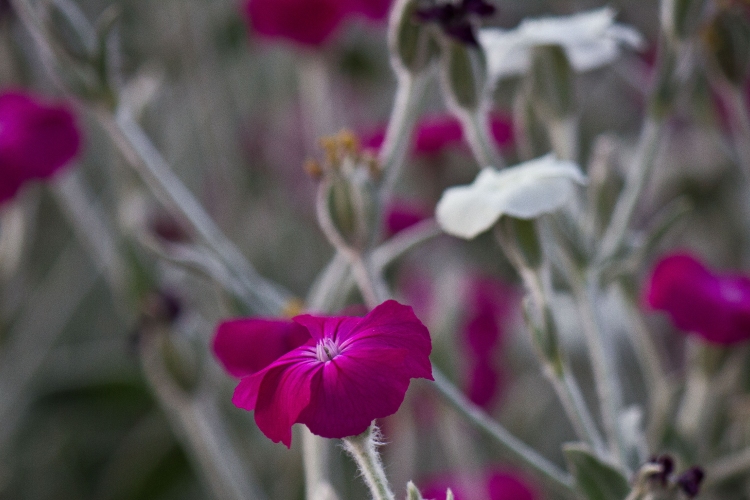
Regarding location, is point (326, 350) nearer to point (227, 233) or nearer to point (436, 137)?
point (436, 137)

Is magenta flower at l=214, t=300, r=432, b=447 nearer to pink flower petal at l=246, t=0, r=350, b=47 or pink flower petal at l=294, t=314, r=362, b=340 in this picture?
pink flower petal at l=294, t=314, r=362, b=340

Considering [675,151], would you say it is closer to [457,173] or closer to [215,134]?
[457,173]

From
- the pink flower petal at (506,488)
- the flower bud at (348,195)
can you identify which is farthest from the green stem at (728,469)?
the flower bud at (348,195)

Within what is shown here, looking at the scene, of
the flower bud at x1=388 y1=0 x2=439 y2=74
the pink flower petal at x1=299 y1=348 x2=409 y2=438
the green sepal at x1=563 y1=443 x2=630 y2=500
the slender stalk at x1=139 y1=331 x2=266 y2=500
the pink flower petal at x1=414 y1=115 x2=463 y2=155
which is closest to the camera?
the pink flower petal at x1=299 y1=348 x2=409 y2=438

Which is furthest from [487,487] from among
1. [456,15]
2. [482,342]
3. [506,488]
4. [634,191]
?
[456,15]

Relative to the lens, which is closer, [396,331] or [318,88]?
[396,331]

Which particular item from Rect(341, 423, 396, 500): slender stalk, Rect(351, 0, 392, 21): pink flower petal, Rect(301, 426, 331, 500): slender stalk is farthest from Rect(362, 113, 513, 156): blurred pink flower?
Rect(341, 423, 396, 500): slender stalk

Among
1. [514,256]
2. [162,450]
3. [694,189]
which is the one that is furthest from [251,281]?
[694,189]
